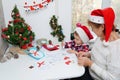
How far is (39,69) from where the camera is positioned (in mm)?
1421

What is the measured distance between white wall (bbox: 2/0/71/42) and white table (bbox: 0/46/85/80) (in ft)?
1.48

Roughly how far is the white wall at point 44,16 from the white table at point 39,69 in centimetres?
45

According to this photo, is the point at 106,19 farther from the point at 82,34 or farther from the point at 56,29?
the point at 56,29

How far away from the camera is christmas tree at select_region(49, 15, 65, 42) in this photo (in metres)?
1.94

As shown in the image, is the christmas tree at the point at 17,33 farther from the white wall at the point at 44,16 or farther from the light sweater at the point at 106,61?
the light sweater at the point at 106,61

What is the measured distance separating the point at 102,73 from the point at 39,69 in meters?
0.47

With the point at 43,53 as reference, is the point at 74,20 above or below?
above

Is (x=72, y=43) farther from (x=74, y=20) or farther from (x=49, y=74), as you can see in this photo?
(x=49, y=74)

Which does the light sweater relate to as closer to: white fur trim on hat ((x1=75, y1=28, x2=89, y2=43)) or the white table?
the white table

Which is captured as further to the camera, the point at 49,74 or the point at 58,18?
the point at 58,18

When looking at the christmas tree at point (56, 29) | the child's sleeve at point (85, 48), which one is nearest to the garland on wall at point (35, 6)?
the christmas tree at point (56, 29)

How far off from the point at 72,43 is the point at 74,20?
0.38 metres

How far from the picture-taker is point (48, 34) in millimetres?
2018

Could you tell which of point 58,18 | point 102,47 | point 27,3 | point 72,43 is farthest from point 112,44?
point 27,3
